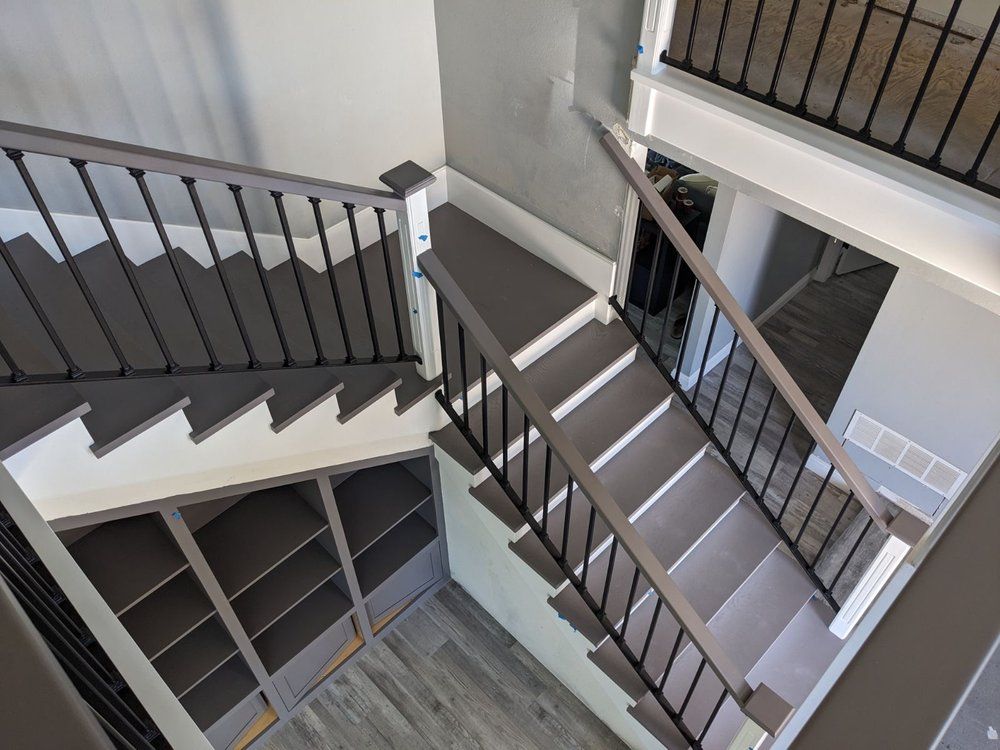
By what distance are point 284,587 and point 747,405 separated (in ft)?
9.85

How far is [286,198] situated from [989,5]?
2.71 metres

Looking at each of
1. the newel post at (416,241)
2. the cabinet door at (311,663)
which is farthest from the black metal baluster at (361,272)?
the cabinet door at (311,663)

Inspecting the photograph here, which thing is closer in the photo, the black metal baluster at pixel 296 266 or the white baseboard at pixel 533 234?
the black metal baluster at pixel 296 266

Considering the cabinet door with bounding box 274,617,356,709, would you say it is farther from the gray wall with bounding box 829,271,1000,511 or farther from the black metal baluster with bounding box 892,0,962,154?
the black metal baluster with bounding box 892,0,962,154

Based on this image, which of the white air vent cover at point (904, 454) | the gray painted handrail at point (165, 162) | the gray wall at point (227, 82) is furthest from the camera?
the white air vent cover at point (904, 454)

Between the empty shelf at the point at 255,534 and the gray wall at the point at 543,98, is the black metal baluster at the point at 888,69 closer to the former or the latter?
the gray wall at the point at 543,98

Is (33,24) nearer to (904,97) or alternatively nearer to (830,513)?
(904,97)

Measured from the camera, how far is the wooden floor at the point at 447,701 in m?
3.58

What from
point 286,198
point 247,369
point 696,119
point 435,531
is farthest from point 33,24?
point 435,531

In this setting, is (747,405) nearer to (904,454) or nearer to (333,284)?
(904,454)

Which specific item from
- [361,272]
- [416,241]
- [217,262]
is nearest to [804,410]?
[416,241]

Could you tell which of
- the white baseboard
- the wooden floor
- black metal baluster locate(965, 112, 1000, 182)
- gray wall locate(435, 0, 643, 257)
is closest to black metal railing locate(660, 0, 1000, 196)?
black metal baluster locate(965, 112, 1000, 182)

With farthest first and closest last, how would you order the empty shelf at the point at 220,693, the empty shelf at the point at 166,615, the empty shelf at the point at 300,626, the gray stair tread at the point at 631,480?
the empty shelf at the point at 300,626
the empty shelf at the point at 220,693
the empty shelf at the point at 166,615
the gray stair tread at the point at 631,480

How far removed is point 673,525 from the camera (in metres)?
3.08
